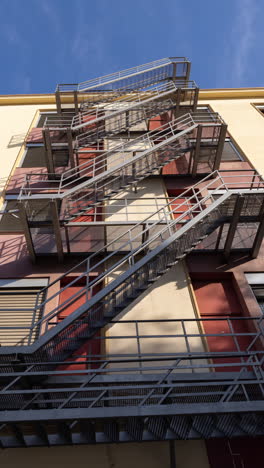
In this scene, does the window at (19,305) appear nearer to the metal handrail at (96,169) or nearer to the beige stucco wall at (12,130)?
the metal handrail at (96,169)

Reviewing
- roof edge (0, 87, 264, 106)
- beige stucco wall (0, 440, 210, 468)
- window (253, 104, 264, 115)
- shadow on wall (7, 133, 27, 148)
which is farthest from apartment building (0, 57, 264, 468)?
roof edge (0, 87, 264, 106)

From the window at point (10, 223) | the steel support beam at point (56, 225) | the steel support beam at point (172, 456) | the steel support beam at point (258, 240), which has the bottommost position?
the steel support beam at point (172, 456)

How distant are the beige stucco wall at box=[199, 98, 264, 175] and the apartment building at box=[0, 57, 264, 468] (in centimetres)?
13

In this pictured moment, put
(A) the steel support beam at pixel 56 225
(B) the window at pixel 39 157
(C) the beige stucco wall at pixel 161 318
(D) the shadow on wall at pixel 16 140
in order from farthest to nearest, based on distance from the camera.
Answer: (D) the shadow on wall at pixel 16 140 → (B) the window at pixel 39 157 → (A) the steel support beam at pixel 56 225 → (C) the beige stucco wall at pixel 161 318

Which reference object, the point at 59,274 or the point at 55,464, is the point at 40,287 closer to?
the point at 59,274

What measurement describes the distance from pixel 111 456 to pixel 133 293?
338 cm

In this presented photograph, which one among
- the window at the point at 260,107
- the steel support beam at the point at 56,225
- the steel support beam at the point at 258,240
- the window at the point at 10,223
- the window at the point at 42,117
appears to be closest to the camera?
the steel support beam at the point at 56,225

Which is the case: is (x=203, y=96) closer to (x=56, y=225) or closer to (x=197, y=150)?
(x=197, y=150)

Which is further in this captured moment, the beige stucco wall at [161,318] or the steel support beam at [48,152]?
the steel support beam at [48,152]

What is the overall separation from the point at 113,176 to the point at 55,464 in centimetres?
848

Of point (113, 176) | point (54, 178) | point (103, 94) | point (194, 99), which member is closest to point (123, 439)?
point (113, 176)

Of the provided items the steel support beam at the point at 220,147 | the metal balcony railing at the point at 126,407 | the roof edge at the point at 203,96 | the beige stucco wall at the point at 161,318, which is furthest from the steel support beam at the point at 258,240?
the roof edge at the point at 203,96

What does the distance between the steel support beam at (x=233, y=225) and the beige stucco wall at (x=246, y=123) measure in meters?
5.32

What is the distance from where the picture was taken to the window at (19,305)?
28.2 feet
